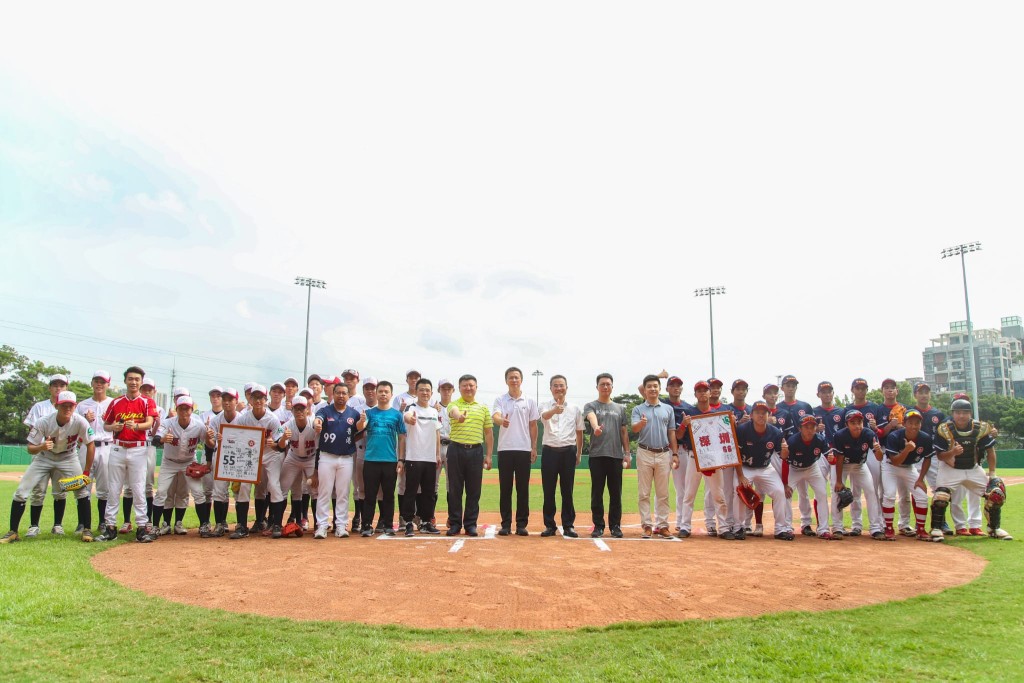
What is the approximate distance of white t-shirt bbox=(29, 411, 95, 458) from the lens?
826 centimetres

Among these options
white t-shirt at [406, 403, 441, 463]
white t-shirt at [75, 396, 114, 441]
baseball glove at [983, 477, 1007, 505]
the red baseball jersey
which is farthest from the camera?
white t-shirt at [75, 396, 114, 441]

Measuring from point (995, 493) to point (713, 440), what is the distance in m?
3.69

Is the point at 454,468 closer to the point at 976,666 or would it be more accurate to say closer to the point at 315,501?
the point at 315,501

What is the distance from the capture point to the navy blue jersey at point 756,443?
9.23m

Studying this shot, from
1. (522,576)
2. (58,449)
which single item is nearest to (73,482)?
(58,449)

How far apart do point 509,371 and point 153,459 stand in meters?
5.15

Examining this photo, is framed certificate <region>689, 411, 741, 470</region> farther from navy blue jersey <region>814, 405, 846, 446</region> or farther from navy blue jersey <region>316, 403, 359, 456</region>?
navy blue jersey <region>316, 403, 359, 456</region>

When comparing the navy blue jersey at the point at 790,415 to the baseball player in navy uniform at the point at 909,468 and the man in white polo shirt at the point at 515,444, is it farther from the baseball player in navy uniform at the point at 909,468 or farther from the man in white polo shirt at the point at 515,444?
the man in white polo shirt at the point at 515,444

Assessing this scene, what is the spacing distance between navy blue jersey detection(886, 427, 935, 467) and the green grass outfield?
427cm

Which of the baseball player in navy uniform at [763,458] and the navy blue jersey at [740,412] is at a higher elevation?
the navy blue jersey at [740,412]

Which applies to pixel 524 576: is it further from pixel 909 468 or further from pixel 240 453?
pixel 909 468

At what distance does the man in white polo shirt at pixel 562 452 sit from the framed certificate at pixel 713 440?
1.68 metres

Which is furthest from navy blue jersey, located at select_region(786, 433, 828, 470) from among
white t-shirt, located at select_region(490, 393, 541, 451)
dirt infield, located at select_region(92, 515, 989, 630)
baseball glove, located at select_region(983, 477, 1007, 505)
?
white t-shirt, located at select_region(490, 393, 541, 451)

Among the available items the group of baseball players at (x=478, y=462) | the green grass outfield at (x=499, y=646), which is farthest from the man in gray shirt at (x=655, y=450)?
the green grass outfield at (x=499, y=646)
